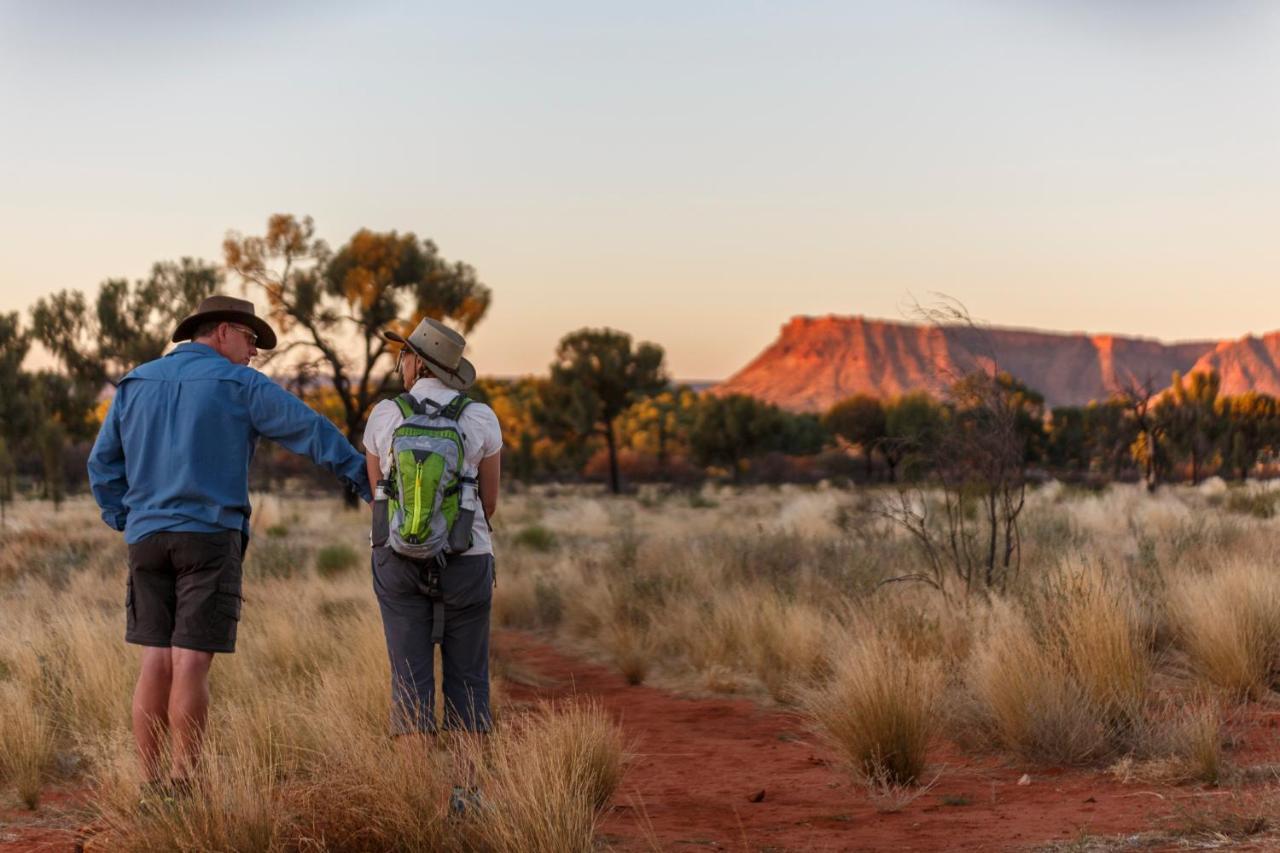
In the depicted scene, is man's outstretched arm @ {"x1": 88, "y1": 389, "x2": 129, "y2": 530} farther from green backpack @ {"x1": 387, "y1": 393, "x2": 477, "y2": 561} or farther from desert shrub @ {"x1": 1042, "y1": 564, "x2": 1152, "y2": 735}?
desert shrub @ {"x1": 1042, "y1": 564, "x2": 1152, "y2": 735}

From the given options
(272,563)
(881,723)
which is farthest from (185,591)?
(272,563)

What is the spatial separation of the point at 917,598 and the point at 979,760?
3521 mm

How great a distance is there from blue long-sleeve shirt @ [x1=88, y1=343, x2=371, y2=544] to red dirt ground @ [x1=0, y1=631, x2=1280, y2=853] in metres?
1.40

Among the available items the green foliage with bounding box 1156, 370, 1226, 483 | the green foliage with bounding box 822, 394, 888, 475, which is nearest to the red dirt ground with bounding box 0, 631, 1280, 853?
the green foliage with bounding box 1156, 370, 1226, 483

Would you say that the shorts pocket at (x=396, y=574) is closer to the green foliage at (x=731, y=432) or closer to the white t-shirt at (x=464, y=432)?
the white t-shirt at (x=464, y=432)

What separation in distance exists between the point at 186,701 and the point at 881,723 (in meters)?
3.31

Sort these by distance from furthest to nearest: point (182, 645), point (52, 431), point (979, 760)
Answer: point (52, 431), point (979, 760), point (182, 645)

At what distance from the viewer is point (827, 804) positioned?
6.16 m

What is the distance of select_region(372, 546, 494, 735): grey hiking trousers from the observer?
16.8 feet

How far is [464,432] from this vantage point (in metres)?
5.09

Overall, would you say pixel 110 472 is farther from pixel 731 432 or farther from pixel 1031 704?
pixel 731 432

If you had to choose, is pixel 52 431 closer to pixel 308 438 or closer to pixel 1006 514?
A: pixel 1006 514

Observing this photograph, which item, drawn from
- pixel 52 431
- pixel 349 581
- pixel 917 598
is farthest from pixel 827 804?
pixel 52 431

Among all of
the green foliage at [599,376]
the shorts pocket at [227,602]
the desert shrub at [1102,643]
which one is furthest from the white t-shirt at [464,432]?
the green foliage at [599,376]
